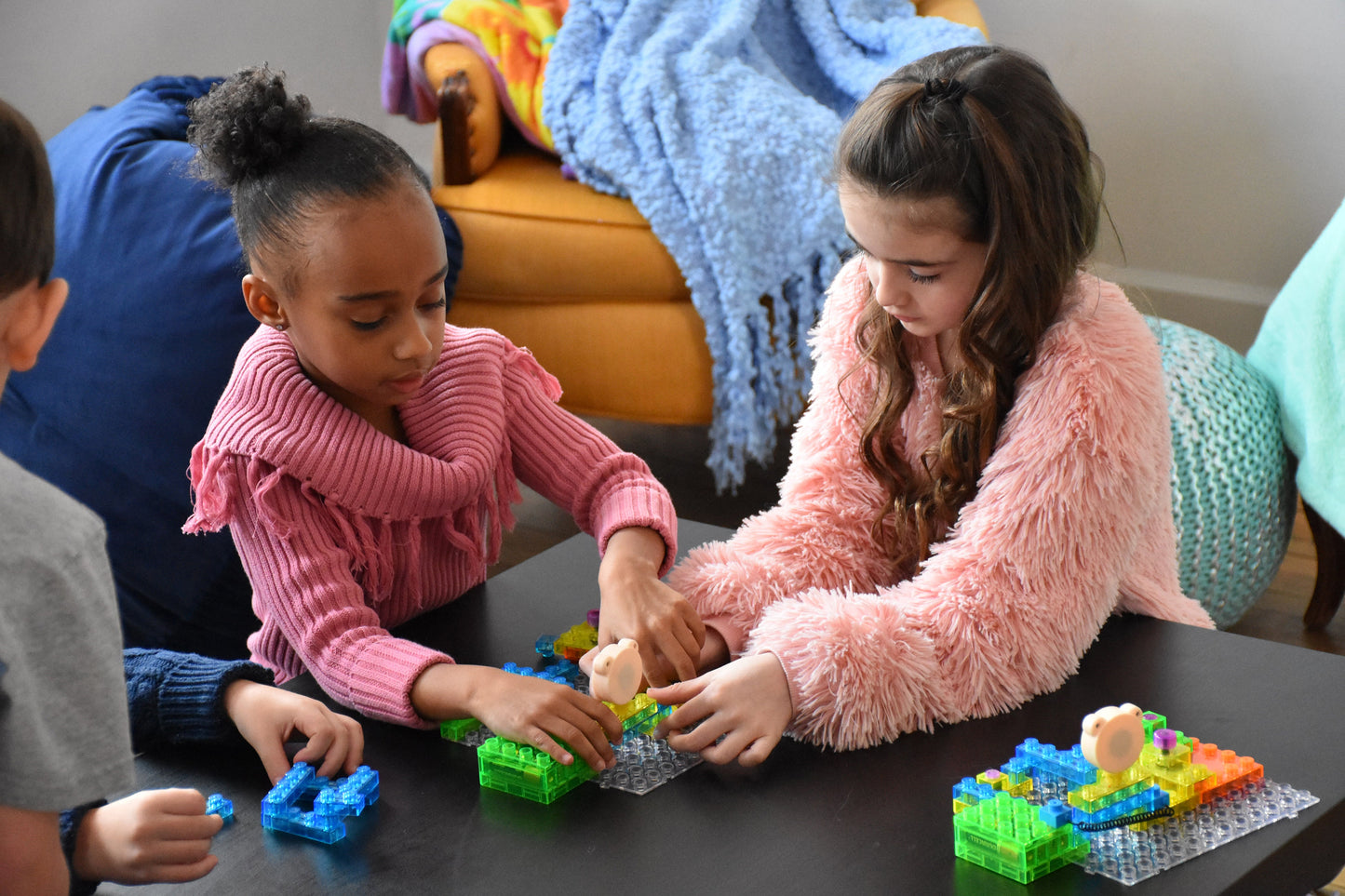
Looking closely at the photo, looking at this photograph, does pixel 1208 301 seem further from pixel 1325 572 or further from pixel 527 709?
pixel 527 709

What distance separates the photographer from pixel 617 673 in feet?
2.63

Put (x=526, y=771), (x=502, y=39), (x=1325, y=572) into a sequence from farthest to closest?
(x=502, y=39), (x=1325, y=572), (x=526, y=771)

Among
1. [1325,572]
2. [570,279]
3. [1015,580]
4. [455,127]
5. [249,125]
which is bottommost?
[1325,572]

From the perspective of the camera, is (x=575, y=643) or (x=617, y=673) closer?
(x=617, y=673)

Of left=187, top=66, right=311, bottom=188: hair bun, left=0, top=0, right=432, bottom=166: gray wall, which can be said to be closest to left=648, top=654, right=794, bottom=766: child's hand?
left=187, top=66, right=311, bottom=188: hair bun

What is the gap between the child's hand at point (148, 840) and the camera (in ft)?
2.21

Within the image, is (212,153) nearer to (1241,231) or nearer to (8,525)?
(8,525)

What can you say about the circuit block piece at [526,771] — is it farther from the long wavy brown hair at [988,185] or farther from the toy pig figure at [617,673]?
the long wavy brown hair at [988,185]

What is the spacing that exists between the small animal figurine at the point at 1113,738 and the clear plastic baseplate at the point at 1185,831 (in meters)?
0.04

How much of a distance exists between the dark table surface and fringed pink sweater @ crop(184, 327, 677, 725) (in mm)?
54

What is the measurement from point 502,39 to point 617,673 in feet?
5.21

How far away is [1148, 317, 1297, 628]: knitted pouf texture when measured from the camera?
5.06 ft

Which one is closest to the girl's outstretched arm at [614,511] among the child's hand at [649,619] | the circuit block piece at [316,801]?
the child's hand at [649,619]

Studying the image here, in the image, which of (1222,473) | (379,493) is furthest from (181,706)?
(1222,473)
